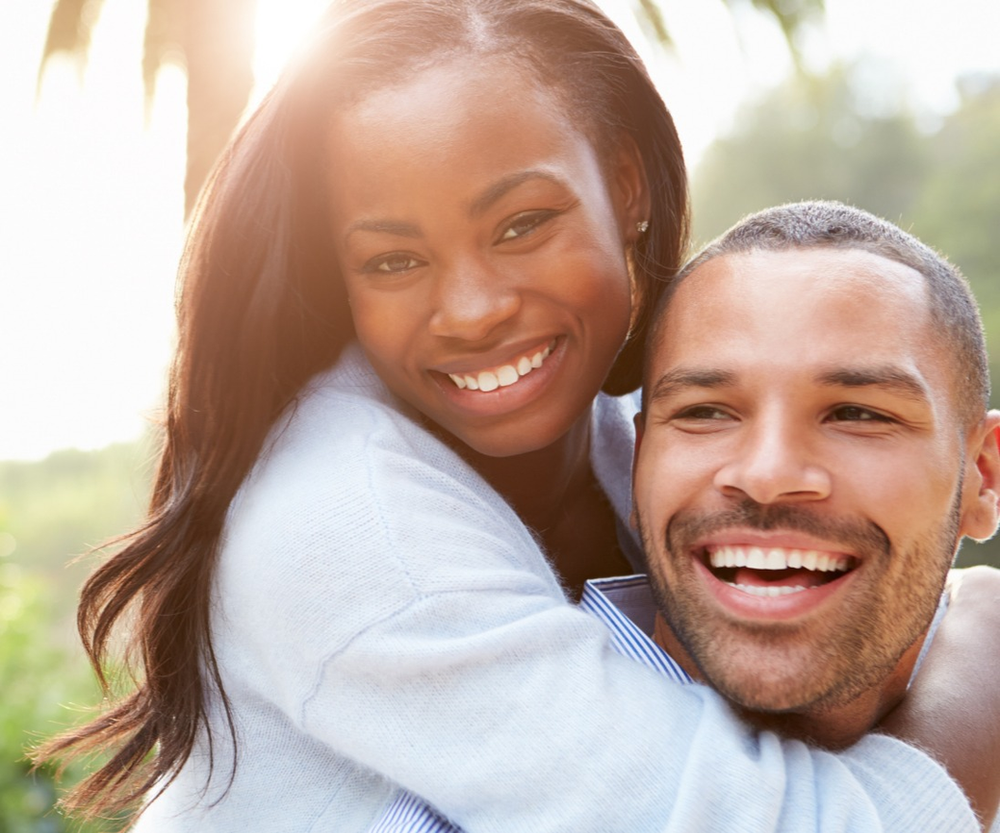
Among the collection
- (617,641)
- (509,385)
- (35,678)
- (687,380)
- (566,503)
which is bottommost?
(35,678)

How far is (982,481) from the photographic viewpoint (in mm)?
2340

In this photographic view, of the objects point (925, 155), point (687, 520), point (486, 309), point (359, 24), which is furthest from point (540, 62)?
point (925, 155)

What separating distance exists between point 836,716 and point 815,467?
0.47 metres

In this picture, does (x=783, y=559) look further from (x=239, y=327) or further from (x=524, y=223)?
(x=239, y=327)

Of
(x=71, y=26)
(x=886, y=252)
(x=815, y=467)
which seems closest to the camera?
(x=815, y=467)

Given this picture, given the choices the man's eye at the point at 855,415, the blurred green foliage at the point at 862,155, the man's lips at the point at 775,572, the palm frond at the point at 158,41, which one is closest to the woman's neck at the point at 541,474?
the man's lips at the point at 775,572

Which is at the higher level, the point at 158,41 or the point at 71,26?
the point at 71,26

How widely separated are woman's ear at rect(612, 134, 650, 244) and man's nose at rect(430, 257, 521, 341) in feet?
1.66

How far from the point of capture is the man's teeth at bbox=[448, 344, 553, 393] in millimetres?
2572

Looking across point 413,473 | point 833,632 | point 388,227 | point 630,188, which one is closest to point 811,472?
point 833,632

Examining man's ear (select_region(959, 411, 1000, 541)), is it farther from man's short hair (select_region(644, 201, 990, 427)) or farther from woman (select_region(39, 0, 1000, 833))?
woman (select_region(39, 0, 1000, 833))

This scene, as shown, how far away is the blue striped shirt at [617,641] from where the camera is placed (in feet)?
6.61

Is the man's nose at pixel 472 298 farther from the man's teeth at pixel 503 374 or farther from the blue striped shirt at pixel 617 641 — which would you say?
the blue striped shirt at pixel 617 641

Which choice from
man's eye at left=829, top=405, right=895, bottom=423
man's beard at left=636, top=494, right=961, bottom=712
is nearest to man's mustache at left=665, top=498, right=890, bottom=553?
man's beard at left=636, top=494, right=961, bottom=712
